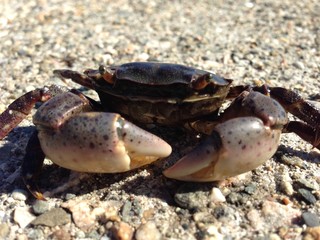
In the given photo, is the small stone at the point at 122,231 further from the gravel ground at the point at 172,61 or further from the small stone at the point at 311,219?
the small stone at the point at 311,219

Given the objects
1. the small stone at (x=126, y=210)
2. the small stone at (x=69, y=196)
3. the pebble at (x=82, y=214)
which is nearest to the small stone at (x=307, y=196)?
the small stone at (x=126, y=210)

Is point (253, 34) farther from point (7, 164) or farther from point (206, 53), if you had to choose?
point (7, 164)

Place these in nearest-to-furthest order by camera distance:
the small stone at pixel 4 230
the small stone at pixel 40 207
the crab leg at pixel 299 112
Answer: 1. the small stone at pixel 4 230
2. the small stone at pixel 40 207
3. the crab leg at pixel 299 112

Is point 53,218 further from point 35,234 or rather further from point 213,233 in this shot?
point 213,233

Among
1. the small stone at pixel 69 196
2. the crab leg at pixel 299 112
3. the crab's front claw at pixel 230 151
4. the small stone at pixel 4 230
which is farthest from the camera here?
the crab leg at pixel 299 112

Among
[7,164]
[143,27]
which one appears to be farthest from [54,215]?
[143,27]

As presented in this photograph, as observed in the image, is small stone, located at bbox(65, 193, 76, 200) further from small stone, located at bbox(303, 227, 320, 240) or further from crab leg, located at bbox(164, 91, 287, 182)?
small stone, located at bbox(303, 227, 320, 240)

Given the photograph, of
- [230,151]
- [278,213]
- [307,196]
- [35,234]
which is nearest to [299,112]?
[307,196]
